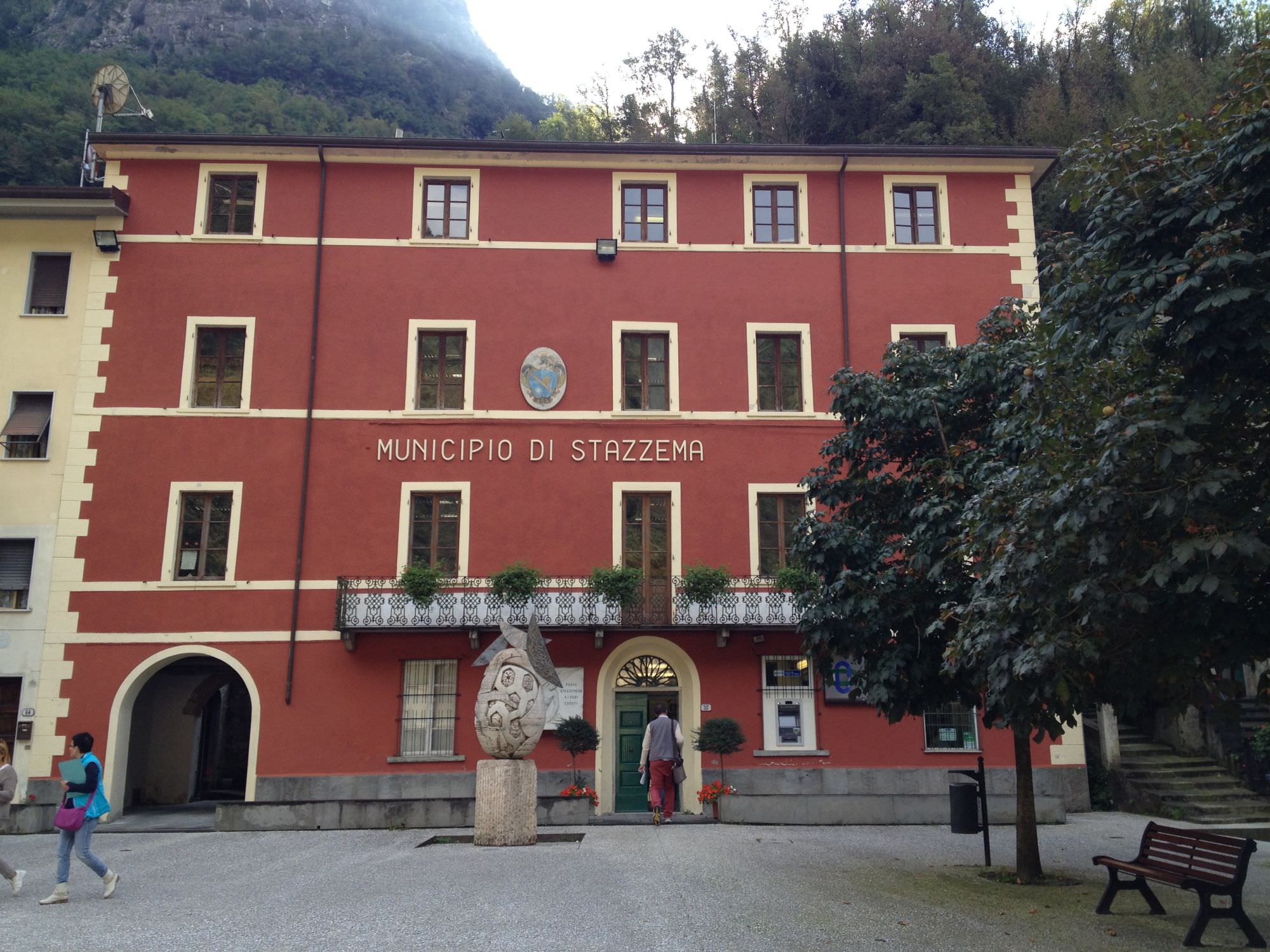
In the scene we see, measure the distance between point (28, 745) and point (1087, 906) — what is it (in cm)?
1816

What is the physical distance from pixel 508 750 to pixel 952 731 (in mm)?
10258

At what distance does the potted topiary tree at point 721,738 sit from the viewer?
20.2 m


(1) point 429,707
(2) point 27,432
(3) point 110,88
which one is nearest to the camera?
(1) point 429,707

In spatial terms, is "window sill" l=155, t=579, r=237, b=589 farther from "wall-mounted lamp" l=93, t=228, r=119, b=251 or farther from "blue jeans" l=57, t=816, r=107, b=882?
"blue jeans" l=57, t=816, r=107, b=882

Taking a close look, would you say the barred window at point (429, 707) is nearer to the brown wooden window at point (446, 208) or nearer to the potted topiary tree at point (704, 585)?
the potted topiary tree at point (704, 585)

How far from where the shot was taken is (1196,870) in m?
8.96

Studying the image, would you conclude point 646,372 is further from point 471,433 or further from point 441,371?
point 441,371

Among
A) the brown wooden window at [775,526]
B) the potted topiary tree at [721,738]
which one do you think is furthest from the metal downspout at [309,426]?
the brown wooden window at [775,526]

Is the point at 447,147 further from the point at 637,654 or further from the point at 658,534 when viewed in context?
the point at 637,654

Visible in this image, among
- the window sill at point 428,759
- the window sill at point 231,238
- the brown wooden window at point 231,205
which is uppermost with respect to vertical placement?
the brown wooden window at point 231,205

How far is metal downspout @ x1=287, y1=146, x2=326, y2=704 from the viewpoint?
2077 centimetres

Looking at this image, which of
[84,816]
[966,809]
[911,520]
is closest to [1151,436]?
[911,520]

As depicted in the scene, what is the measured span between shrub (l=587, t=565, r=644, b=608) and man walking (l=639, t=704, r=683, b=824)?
9.07ft

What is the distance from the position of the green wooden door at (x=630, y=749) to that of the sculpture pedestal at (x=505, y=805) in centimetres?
680
